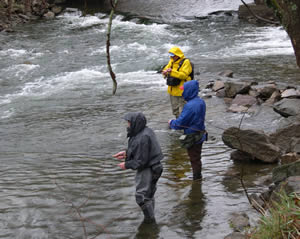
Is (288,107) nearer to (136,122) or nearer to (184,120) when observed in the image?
(184,120)

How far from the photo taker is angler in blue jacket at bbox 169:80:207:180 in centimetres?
645

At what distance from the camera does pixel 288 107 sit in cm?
909

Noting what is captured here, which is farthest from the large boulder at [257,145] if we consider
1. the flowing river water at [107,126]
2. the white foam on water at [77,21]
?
the white foam on water at [77,21]

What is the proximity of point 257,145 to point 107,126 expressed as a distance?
4.33m

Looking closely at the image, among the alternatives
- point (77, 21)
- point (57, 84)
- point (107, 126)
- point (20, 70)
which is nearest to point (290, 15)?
point (107, 126)

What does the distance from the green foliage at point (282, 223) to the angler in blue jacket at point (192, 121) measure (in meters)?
2.16

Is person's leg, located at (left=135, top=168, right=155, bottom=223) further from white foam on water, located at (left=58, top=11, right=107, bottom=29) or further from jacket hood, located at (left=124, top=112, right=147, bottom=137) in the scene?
white foam on water, located at (left=58, top=11, right=107, bottom=29)

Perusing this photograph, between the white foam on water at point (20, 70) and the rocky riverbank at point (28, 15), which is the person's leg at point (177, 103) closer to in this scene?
the white foam on water at point (20, 70)

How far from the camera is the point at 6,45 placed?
21281 mm

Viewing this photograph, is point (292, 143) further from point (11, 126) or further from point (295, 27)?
point (11, 126)

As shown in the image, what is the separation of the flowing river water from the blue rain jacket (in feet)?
2.89

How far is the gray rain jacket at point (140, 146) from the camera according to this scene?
17.4 ft

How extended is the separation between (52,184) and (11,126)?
4414 mm

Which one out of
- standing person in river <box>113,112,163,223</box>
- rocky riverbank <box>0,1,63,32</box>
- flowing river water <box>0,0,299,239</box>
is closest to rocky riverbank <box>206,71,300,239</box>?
flowing river water <box>0,0,299,239</box>
